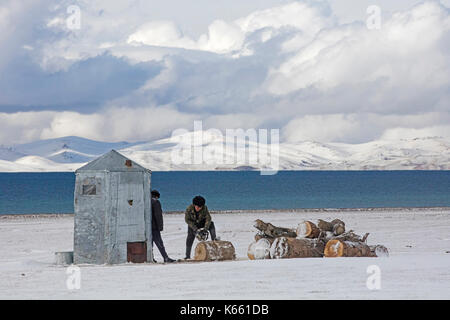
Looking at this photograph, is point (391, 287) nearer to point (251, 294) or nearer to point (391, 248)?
point (251, 294)

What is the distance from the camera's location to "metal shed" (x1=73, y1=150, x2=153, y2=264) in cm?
1727

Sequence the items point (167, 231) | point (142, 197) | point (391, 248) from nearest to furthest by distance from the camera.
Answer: point (142, 197)
point (391, 248)
point (167, 231)

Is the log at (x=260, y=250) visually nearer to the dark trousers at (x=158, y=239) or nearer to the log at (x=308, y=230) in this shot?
the log at (x=308, y=230)

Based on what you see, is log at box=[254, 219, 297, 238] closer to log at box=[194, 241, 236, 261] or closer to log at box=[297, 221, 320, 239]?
log at box=[297, 221, 320, 239]

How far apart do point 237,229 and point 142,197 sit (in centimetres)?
1654

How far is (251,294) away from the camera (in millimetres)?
12906

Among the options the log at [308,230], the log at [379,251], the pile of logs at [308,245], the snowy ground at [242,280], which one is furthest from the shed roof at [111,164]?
the log at [379,251]

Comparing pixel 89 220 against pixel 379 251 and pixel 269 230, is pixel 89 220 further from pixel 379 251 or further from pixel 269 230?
pixel 379 251

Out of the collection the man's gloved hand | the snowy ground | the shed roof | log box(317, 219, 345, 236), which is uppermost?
the shed roof

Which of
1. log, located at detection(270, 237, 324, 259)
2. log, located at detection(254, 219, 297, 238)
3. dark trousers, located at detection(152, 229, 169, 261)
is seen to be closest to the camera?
log, located at detection(270, 237, 324, 259)

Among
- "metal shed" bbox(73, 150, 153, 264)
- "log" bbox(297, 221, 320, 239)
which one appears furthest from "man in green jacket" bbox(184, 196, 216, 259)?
"log" bbox(297, 221, 320, 239)
